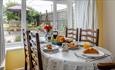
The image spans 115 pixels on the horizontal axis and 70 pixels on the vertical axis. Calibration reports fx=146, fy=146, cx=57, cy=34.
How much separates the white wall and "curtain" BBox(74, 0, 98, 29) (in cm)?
27

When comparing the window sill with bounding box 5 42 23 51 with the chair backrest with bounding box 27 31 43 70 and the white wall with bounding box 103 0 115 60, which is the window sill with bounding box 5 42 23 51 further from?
the white wall with bounding box 103 0 115 60

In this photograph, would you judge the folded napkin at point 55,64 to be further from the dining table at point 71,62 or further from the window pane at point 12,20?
the window pane at point 12,20

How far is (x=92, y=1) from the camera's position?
339 centimetres

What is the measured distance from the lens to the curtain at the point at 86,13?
11.2 feet

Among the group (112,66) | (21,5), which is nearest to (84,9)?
(21,5)

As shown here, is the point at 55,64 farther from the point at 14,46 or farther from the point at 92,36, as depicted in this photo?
the point at 14,46

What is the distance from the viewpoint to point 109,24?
11.2 feet

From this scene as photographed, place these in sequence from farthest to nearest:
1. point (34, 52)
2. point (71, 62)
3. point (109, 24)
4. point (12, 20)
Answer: point (109, 24), point (12, 20), point (34, 52), point (71, 62)

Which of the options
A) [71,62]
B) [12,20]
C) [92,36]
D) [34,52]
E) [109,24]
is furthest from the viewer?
[109,24]

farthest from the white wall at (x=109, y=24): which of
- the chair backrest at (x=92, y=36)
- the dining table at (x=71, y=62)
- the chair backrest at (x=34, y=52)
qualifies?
the chair backrest at (x=34, y=52)

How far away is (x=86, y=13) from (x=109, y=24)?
591mm

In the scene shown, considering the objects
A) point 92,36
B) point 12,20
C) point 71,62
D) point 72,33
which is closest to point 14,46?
point 12,20

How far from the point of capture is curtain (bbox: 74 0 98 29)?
3.42 meters

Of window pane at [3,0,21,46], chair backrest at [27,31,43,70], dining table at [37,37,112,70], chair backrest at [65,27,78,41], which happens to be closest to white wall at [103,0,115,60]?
chair backrest at [65,27,78,41]
